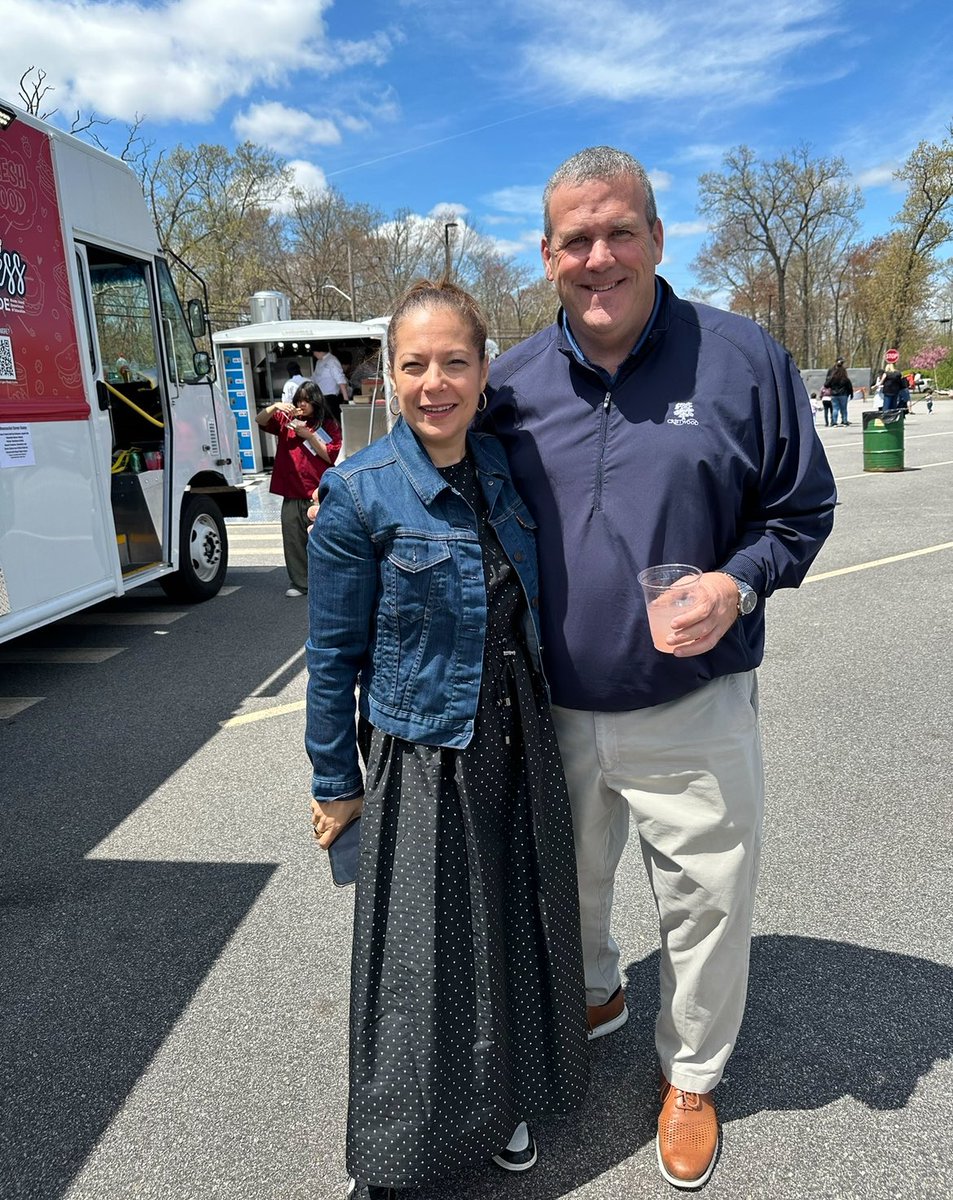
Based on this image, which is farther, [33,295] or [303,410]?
[303,410]

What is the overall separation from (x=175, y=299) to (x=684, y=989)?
22.5 feet

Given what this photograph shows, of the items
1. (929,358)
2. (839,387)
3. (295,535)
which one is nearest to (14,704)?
(295,535)

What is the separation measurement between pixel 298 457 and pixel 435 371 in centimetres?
621

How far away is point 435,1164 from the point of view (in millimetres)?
1807

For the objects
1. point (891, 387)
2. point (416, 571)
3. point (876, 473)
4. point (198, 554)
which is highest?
point (891, 387)

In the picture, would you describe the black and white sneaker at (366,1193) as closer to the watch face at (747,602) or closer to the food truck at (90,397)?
the watch face at (747,602)

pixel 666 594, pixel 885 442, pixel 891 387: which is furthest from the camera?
pixel 891 387

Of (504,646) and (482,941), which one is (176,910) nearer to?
(482,941)

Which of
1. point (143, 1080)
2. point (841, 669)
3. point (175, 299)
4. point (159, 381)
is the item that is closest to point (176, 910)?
point (143, 1080)

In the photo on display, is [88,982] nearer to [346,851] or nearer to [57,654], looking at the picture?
[346,851]

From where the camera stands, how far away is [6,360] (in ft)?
15.8

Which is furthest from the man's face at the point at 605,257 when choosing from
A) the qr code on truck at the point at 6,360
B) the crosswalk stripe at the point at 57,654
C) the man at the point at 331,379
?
the man at the point at 331,379

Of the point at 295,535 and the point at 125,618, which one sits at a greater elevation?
the point at 295,535

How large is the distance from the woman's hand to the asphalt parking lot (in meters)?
0.80
